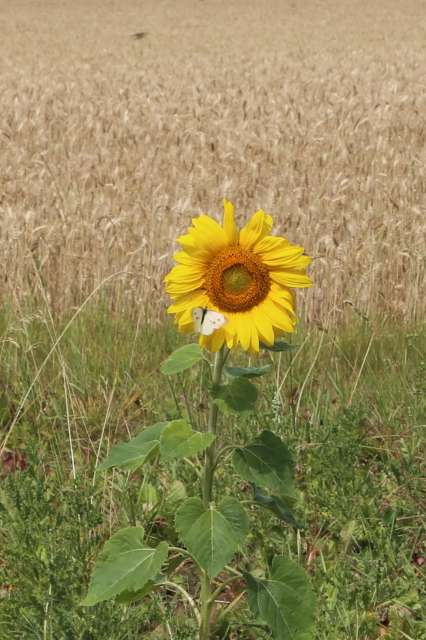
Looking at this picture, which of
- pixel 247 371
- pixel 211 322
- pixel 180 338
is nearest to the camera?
pixel 211 322

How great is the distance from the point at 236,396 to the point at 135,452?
0.90ft

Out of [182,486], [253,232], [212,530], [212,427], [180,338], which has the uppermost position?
[253,232]

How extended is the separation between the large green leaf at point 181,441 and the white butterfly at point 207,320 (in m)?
0.20

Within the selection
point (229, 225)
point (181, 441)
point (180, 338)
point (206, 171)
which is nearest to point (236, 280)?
point (229, 225)

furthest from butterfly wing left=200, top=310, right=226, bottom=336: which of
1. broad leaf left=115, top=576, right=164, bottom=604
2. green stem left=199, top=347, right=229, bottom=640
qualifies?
broad leaf left=115, top=576, right=164, bottom=604

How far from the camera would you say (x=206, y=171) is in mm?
5777

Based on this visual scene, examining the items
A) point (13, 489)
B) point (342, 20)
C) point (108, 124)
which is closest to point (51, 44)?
point (342, 20)

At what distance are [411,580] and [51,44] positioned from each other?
69.8 ft

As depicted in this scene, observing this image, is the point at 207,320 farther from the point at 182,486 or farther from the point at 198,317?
the point at 182,486

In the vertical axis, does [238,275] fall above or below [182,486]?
above

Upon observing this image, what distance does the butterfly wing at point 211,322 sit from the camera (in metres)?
1.51

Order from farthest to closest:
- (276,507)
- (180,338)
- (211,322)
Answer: (180,338)
(276,507)
(211,322)

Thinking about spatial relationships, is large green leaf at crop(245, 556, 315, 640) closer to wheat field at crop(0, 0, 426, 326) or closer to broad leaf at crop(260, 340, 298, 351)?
broad leaf at crop(260, 340, 298, 351)

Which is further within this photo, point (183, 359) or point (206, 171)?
point (206, 171)
